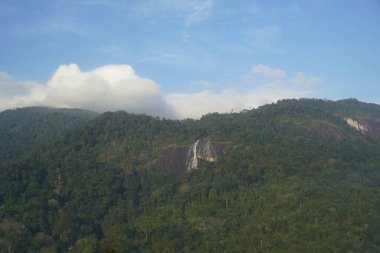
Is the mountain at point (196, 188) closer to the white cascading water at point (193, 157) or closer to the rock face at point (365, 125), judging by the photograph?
the white cascading water at point (193, 157)

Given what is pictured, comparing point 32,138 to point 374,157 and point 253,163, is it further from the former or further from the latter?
point 374,157

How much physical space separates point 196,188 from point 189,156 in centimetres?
1318

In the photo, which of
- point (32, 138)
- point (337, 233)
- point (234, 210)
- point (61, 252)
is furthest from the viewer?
point (32, 138)

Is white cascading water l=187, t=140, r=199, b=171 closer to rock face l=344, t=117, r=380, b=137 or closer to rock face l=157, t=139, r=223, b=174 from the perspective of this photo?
rock face l=157, t=139, r=223, b=174

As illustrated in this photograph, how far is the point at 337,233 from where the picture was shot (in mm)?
62375

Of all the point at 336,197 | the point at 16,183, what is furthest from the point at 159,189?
the point at 336,197

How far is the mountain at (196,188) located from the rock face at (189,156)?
0.22 meters

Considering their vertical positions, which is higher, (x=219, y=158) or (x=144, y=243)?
(x=219, y=158)

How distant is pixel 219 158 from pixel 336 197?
30665 millimetres

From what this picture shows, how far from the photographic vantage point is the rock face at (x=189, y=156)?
97312 mm

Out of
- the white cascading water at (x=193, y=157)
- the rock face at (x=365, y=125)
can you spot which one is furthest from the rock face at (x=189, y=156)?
the rock face at (x=365, y=125)

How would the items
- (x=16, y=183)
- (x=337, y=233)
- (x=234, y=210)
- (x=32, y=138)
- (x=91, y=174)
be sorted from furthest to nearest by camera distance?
1. (x=32, y=138)
2. (x=91, y=174)
3. (x=16, y=183)
4. (x=234, y=210)
5. (x=337, y=233)

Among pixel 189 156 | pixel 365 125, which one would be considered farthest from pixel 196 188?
pixel 365 125

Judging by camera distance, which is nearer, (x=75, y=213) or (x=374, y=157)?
(x=75, y=213)
